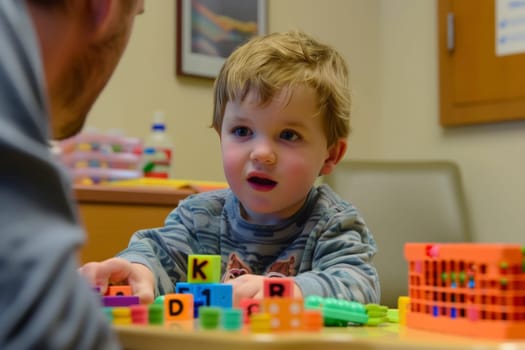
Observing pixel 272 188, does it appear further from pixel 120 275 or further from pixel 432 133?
pixel 432 133

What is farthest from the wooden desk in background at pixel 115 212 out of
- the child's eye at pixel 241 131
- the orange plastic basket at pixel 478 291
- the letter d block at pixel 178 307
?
the orange plastic basket at pixel 478 291

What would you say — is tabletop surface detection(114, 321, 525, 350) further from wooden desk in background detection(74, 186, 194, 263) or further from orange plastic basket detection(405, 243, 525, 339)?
wooden desk in background detection(74, 186, 194, 263)

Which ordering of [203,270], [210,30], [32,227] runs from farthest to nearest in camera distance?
1. [210,30]
2. [203,270]
3. [32,227]

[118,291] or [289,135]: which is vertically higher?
[289,135]

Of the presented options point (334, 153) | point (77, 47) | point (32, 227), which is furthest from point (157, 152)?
point (32, 227)

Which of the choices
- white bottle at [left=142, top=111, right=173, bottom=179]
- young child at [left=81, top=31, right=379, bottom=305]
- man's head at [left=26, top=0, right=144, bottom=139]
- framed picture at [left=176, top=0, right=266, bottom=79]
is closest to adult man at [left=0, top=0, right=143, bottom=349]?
man's head at [left=26, top=0, right=144, bottom=139]

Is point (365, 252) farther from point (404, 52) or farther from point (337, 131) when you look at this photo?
point (404, 52)

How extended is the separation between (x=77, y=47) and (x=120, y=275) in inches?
20.9

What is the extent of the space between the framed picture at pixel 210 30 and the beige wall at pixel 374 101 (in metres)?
0.04

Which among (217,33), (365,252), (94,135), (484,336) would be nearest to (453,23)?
(217,33)

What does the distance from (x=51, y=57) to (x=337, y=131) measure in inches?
32.9

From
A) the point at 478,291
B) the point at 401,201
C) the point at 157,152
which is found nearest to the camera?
the point at 478,291

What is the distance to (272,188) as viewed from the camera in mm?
1244

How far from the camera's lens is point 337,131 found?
1353 mm
